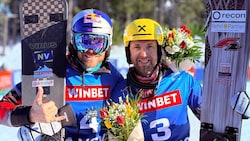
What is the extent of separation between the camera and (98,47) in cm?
267

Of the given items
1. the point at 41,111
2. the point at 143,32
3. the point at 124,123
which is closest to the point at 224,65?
the point at 143,32

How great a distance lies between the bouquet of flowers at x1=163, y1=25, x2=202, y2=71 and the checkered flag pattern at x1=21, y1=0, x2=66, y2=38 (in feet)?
2.79

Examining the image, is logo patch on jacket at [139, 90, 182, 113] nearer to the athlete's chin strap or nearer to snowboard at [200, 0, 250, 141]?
snowboard at [200, 0, 250, 141]

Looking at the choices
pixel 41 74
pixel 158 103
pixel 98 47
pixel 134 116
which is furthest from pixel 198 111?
pixel 41 74

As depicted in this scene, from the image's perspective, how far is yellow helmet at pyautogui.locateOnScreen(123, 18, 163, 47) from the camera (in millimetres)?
2637

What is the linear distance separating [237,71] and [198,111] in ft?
1.57

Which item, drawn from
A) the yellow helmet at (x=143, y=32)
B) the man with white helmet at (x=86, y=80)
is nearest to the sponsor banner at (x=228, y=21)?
the yellow helmet at (x=143, y=32)

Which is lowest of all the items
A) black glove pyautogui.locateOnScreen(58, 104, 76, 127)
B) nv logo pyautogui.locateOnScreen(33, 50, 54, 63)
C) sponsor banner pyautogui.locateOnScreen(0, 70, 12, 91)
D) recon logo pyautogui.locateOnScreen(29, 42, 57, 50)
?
sponsor banner pyautogui.locateOnScreen(0, 70, 12, 91)

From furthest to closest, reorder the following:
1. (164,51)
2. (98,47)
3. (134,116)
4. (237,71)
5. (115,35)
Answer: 1. (115,35)
2. (164,51)
3. (98,47)
4. (237,71)
5. (134,116)

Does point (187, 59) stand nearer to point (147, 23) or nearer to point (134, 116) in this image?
point (147, 23)

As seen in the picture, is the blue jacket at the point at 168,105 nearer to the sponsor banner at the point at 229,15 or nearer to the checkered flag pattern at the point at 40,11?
the sponsor banner at the point at 229,15

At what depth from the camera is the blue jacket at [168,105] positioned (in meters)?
2.73

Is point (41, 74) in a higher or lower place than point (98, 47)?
lower

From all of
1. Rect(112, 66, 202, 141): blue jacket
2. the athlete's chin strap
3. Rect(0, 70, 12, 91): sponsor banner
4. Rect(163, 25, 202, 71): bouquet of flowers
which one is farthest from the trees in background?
the athlete's chin strap
